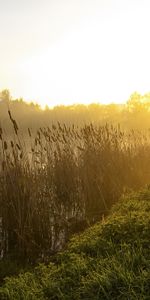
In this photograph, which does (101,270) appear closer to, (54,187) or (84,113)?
(54,187)

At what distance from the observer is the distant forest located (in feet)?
94.7

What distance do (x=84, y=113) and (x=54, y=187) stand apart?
25033 millimetres

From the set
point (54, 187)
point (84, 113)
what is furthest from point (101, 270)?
point (84, 113)

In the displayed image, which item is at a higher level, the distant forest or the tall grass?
the distant forest

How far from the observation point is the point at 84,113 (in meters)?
31.7

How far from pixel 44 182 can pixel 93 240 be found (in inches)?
90.1

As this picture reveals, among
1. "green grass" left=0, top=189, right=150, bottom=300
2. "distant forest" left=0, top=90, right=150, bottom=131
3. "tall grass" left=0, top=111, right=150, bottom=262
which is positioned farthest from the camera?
"distant forest" left=0, top=90, right=150, bottom=131

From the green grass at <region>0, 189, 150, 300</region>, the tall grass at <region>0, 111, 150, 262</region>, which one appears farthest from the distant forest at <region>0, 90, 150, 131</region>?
the green grass at <region>0, 189, 150, 300</region>

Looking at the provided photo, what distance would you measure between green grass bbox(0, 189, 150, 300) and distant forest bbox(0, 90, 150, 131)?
936 inches

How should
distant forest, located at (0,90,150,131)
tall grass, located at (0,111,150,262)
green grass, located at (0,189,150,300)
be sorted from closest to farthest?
green grass, located at (0,189,150,300) < tall grass, located at (0,111,150,262) < distant forest, located at (0,90,150,131)

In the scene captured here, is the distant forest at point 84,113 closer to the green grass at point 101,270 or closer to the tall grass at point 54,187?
the tall grass at point 54,187

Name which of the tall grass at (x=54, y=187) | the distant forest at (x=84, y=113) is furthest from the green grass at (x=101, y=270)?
the distant forest at (x=84, y=113)

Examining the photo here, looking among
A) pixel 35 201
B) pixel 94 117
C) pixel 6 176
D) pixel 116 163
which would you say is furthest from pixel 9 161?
pixel 94 117

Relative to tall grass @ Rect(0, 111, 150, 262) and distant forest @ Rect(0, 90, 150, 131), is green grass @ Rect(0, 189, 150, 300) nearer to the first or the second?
tall grass @ Rect(0, 111, 150, 262)
